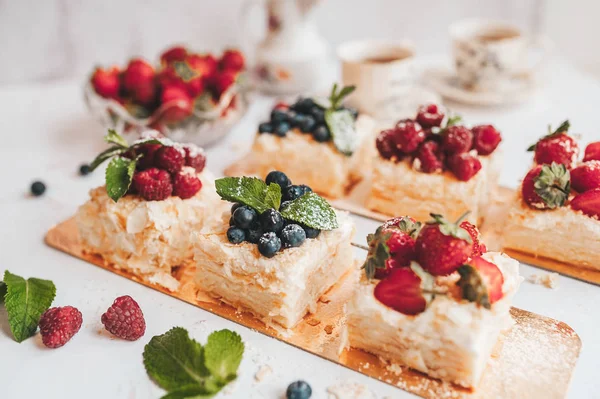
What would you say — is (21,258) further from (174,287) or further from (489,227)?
(489,227)

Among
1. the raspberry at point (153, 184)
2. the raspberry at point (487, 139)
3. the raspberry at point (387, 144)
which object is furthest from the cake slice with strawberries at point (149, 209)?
the raspberry at point (487, 139)

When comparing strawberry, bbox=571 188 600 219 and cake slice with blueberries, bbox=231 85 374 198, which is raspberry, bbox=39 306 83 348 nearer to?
cake slice with blueberries, bbox=231 85 374 198

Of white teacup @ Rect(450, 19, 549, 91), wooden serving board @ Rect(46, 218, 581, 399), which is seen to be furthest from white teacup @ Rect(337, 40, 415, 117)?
wooden serving board @ Rect(46, 218, 581, 399)

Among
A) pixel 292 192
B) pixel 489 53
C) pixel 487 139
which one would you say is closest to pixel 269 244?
pixel 292 192

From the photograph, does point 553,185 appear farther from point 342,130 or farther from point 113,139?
point 113,139

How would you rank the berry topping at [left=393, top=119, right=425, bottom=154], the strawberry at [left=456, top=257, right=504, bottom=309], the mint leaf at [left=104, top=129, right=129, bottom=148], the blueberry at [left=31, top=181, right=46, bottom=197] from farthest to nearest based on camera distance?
the blueberry at [left=31, top=181, right=46, bottom=197] → the berry topping at [left=393, top=119, right=425, bottom=154] → the mint leaf at [left=104, top=129, right=129, bottom=148] → the strawberry at [left=456, top=257, right=504, bottom=309]

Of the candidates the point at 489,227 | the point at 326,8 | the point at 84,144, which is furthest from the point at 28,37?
the point at 489,227
